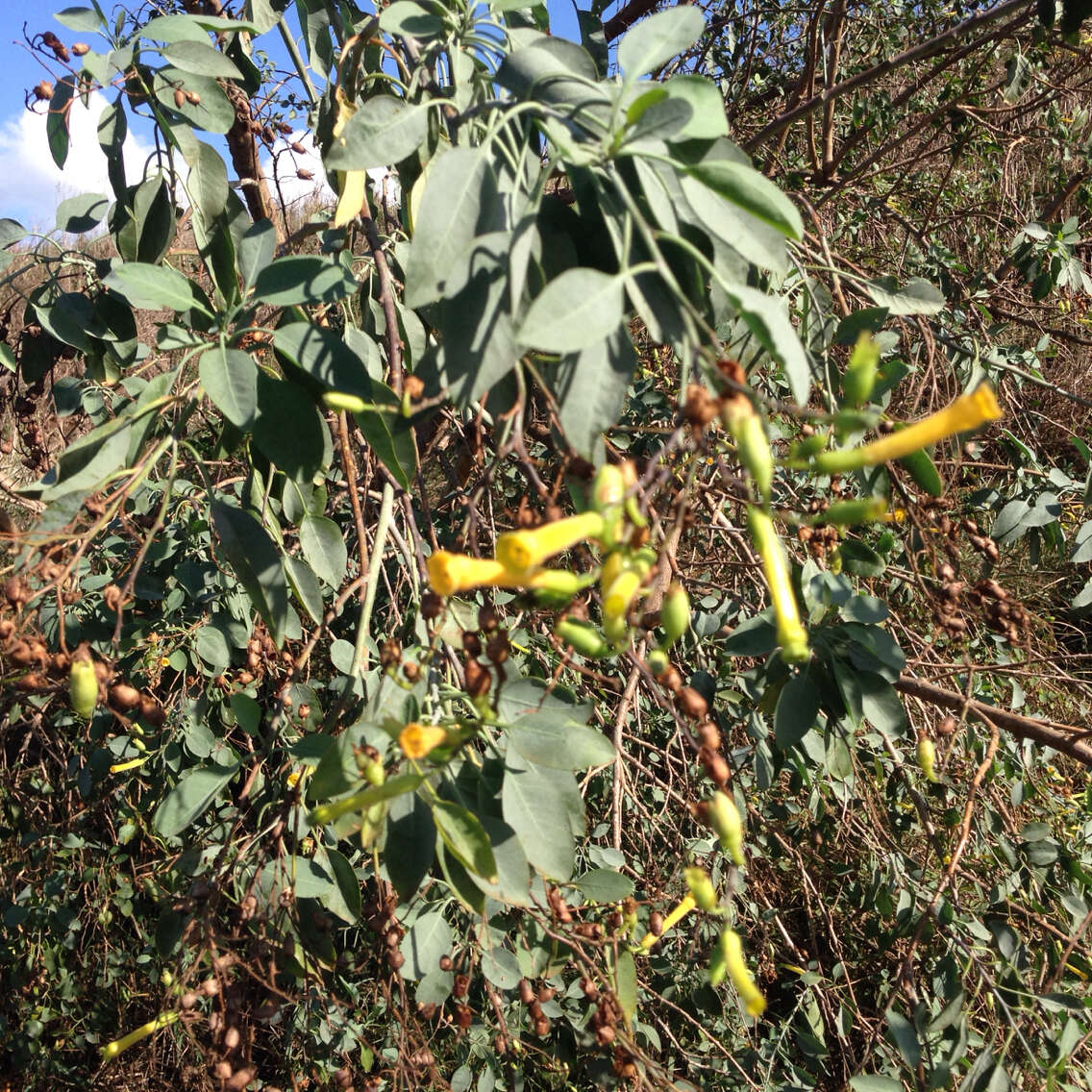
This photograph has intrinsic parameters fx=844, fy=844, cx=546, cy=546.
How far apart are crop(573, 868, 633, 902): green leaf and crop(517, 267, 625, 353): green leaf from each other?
3.24ft

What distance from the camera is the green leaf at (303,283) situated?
91 cm

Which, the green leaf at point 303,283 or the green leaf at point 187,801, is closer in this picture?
the green leaf at point 303,283

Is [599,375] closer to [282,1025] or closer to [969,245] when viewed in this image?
[282,1025]

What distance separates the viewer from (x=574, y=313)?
1.80ft

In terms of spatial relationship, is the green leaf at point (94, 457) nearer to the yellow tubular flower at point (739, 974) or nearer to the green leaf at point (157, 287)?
the green leaf at point (157, 287)

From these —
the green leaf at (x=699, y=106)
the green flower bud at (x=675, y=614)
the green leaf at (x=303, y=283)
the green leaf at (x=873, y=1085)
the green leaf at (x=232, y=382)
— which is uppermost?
the green leaf at (x=699, y=106)

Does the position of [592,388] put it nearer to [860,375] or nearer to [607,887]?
[860,375]

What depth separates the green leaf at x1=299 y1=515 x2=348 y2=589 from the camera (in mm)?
1158

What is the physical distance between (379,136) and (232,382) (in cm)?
29

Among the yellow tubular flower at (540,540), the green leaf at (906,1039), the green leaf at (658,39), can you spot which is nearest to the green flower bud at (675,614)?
the yellow tubular flower at (540,540)

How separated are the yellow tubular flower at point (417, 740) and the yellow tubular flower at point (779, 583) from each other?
0.27 metres

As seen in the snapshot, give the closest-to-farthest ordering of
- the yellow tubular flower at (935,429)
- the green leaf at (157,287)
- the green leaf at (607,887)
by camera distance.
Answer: the yellow tubular flower at (935,429) < the green leaf at (157,287) < the green leaf at (607,887)

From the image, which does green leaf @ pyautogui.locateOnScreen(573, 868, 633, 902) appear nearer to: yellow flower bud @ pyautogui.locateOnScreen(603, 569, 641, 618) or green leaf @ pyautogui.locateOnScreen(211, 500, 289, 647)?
green leaf @ pyautogui.locateOnScreen(211, 500, 289, 647)

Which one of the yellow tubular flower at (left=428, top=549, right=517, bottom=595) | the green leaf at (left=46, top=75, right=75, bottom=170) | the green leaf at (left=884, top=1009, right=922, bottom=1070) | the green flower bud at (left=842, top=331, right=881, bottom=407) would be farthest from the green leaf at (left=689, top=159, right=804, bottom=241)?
the green leaf at (left=884, top=1009, right=922, bottom=1070)
